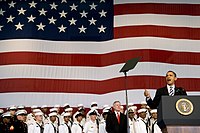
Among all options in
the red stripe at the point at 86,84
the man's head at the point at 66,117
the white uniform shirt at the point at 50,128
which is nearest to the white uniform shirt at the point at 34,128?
the white uniform shirt at the point at 50,128

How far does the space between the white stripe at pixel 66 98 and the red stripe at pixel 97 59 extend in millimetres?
859

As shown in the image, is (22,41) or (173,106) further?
(22,41)

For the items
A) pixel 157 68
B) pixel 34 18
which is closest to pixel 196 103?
pixel 157 68

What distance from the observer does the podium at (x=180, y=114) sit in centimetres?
387

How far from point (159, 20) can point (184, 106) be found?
758cm

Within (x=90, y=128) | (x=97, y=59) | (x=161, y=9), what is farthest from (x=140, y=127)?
(x=161, y=9)

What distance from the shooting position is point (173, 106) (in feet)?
13.1

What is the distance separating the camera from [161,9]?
11531mm

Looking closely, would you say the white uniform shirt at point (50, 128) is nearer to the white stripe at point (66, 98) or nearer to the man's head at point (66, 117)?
the man's head at point (66, 117)

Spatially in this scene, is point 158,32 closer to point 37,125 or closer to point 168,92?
point 37,125

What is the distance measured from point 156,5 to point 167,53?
4.79 feet

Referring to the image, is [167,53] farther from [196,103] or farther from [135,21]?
[196,103]

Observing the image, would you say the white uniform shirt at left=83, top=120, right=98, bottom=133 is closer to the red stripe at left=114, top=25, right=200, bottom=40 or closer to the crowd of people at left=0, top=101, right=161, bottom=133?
the crowd of people at left=0, top=101, right=161, bottom=133

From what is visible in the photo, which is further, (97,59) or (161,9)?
(161,9)
